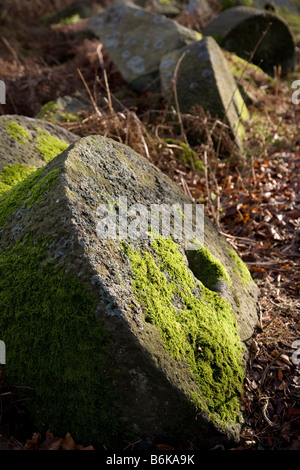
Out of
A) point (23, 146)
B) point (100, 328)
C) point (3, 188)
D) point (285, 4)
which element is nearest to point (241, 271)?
point (100, 328)

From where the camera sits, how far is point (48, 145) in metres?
3.74

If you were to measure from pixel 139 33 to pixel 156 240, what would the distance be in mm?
7209

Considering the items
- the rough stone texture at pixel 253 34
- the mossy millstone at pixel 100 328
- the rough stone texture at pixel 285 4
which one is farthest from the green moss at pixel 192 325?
the rough stone texture at pixel 285 4

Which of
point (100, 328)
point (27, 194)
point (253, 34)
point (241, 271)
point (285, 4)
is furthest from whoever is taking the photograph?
point (285, 4)

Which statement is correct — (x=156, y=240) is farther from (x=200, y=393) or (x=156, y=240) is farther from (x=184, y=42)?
(x=184, y=42)

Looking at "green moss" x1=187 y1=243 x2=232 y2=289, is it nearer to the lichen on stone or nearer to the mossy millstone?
the mossy millstone

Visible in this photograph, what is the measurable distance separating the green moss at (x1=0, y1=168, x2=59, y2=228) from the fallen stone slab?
45 cm

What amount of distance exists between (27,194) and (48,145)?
1395 millimetres

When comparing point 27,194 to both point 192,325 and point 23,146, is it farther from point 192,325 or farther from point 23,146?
point 192,325

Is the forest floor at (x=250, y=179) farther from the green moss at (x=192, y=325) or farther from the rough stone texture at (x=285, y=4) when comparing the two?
the rough stone texture at (x=285, y=4)

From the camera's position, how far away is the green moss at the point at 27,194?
2363mm

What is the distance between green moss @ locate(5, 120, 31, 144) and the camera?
3517 millimetres

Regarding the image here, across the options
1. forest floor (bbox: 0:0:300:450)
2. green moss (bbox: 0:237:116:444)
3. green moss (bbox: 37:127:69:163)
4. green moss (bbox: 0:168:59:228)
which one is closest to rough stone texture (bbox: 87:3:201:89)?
forest floor (bbox: 0:0:300:450)

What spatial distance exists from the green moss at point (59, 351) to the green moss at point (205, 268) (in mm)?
1118
